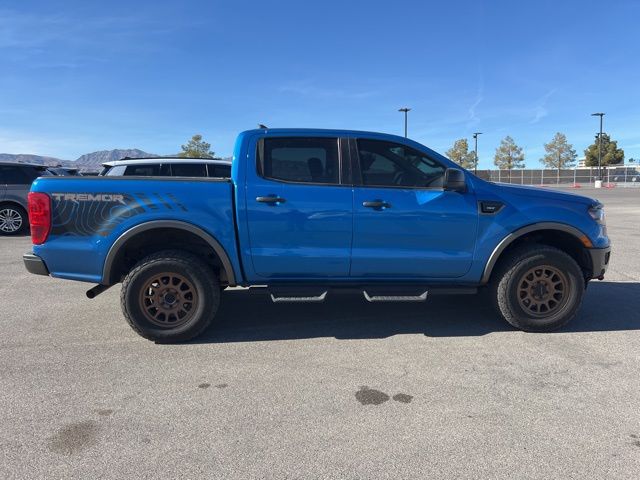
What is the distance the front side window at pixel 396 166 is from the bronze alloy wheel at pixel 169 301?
198 cm

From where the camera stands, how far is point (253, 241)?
398cm

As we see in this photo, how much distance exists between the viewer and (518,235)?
4.17m

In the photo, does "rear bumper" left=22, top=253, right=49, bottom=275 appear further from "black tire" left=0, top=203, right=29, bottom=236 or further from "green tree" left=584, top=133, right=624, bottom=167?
"green tree" left=584, top=133, right=624, bottom=167

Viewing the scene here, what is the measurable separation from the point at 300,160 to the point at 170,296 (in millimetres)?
1756

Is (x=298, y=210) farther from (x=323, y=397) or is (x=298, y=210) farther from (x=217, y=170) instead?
(x=217, y=170)

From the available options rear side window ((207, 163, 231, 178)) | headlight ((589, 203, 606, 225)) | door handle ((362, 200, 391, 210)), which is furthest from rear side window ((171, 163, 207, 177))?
headlight ((589, 203, 606, 225))

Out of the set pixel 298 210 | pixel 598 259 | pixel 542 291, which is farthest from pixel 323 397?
pixel 598 259

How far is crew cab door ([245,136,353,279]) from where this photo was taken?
395 centimetres

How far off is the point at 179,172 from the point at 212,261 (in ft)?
21.9

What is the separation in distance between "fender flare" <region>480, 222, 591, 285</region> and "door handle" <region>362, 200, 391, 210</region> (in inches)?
45.1

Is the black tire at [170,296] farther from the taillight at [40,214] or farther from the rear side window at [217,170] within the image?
the rear side window at [217,170]

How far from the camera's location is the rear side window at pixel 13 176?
35.1ft

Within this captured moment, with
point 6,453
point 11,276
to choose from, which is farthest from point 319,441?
point 11,276

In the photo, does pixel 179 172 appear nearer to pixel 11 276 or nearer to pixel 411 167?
pixel 11 276
